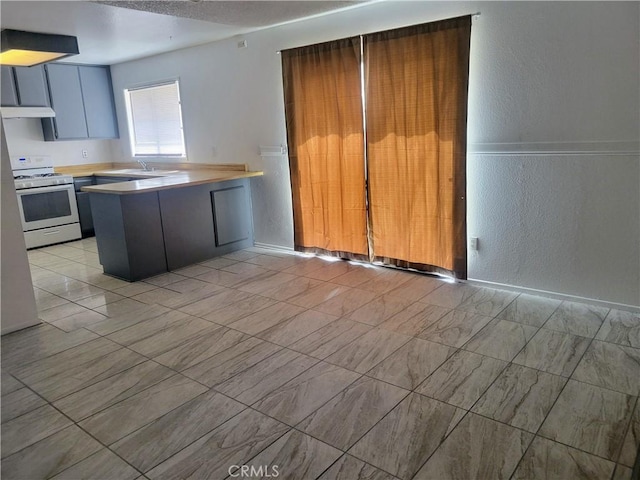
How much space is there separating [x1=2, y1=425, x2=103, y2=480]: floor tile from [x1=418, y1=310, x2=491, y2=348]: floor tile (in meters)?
1.97

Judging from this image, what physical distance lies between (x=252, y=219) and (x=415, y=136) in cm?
237

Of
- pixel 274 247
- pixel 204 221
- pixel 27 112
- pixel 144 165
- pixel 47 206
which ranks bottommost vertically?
pixel 274 247

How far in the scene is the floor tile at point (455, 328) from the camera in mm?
2977

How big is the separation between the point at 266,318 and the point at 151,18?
2.85m

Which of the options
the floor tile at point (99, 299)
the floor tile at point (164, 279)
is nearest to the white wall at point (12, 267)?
the floor tile at point (99, 299)

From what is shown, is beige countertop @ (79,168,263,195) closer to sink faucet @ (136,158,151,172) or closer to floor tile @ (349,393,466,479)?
sink faucet @ (136,158,151,172)

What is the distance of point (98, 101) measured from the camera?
21.9 feet

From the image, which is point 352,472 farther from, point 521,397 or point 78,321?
point 78,321

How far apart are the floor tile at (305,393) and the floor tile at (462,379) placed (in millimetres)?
422

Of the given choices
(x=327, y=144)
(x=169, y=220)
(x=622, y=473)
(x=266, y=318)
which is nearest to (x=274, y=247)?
(x=169, y=220)

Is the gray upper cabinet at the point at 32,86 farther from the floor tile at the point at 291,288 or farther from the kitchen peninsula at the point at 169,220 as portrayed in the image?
the floor tile at the point at 291,288

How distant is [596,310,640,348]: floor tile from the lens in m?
2.86

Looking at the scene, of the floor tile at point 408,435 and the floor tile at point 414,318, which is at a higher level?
the floor tile at point 414,318

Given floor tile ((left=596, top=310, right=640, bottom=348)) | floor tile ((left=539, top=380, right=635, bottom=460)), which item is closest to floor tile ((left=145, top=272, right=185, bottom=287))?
floor tile ((left=539, top=380, right=635, bottom=460))
